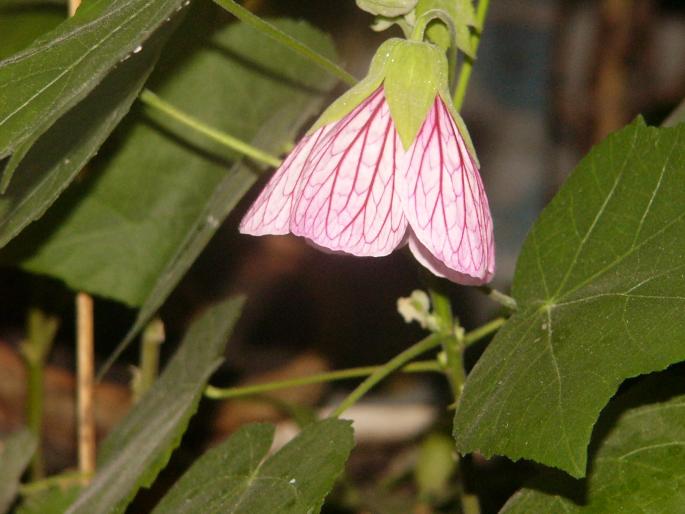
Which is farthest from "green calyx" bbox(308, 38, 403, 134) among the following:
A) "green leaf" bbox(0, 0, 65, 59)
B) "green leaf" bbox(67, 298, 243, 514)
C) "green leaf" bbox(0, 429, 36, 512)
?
"green leaf" bbox(0, 429, 36, 512)

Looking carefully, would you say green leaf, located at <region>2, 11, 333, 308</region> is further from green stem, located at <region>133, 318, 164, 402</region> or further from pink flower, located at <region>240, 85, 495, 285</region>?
pink flower, located at <region>240, 85, 495, 285</region>

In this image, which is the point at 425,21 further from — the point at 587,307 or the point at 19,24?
the point at 19,24

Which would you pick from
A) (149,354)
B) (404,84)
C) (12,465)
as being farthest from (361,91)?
(12,465)

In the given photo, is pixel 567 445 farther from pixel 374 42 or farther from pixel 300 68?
pixel 374 42

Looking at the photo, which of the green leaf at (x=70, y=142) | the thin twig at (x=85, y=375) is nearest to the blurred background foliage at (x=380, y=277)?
the thin twig at (x=85, y=375)

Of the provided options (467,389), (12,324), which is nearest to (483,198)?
(467,389)
